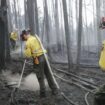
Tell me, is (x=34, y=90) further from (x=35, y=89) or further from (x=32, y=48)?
(x=32, y=48)

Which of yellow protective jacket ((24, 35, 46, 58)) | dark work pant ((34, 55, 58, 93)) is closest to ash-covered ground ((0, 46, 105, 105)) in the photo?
dark work pant ((34, 55, 58, 93))

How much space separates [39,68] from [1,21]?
5200mm

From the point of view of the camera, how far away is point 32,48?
8.86 metres

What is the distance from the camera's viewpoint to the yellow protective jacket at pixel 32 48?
28.8ft

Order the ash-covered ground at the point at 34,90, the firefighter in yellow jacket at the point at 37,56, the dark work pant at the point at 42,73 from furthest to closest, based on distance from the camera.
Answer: the dark work pant at the point at 42,73 < the firefighter in yellow jacket at the point at 37,56 < the ash-covered ground at the point at 34,90

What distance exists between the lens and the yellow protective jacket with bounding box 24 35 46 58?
8.77 m

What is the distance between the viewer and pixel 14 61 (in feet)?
54.7

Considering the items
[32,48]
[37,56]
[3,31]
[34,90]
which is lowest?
[34,90]

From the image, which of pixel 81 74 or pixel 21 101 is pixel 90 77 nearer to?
pixel 81 74

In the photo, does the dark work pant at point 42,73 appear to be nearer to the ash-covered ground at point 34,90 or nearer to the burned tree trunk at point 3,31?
the ash-covered ground at point 34,90

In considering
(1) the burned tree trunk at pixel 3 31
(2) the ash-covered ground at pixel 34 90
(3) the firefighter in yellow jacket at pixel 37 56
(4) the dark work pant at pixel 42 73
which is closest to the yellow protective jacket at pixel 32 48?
(3) the firefighter in yellow jacket at pixel 37 56

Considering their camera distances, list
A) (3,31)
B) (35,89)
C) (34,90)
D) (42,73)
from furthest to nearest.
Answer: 1. (3,31)
2. (35,89)
3. (34,90)
4. (42,73)

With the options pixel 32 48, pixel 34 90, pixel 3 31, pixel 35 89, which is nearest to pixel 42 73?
pixel 32 48

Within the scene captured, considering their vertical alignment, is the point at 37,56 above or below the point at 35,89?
above
